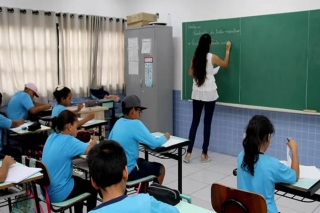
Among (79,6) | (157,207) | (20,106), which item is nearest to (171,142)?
(157,207)

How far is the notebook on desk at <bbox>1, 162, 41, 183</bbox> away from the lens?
2504mm

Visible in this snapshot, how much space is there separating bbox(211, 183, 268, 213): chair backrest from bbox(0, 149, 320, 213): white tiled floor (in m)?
1.62

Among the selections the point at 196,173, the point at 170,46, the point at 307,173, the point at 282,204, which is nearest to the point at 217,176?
the point at 196,173

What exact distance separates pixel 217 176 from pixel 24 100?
2955 millimetres

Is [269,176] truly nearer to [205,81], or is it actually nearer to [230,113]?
[205,81]

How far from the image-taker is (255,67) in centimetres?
505

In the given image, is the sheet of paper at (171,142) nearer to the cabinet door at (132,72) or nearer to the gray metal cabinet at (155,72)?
the gray metal cabinet at (155,72)

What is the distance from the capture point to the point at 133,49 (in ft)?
21.5

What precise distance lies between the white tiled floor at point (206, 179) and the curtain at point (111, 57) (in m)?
1.98

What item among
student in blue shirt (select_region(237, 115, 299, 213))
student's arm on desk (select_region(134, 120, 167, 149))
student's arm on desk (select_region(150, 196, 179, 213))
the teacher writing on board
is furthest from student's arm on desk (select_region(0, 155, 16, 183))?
the teacher writing on board

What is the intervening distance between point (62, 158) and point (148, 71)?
145 inches

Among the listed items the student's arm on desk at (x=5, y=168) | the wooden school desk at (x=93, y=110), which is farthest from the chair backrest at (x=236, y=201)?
the wooden school desk at (x=93, y=110)

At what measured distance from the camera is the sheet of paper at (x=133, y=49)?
6469 mm

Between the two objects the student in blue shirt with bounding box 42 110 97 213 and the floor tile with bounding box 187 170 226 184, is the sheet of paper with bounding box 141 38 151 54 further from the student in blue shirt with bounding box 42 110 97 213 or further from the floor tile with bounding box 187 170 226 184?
the student in blue shirt with bounding box 42 110 97 213
